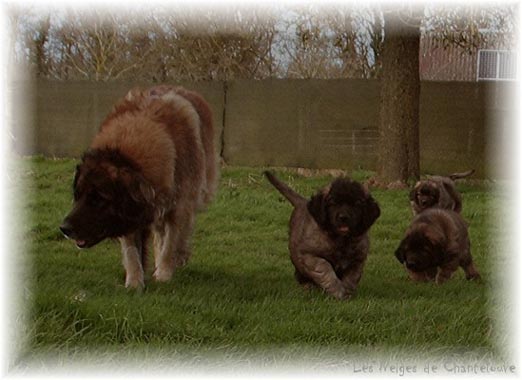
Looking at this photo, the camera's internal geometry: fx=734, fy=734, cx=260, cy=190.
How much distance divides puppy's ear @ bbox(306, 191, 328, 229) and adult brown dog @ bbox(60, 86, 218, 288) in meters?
0.95

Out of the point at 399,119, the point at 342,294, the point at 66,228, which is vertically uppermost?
the point at 399,119

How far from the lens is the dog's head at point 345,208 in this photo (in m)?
5.05

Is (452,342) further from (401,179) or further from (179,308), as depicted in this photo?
(401,179)

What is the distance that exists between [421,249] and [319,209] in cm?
109

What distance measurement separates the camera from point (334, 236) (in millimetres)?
5297

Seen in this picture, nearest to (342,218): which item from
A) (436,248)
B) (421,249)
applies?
(421,249)

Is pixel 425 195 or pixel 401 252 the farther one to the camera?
pixel 425 195

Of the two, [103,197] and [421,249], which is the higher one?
[103,197]

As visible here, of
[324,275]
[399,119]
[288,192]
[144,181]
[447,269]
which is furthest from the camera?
[399,119]

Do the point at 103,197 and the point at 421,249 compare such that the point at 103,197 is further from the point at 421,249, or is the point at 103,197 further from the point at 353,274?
the point at 421,249

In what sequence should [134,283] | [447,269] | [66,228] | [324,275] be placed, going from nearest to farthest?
1. [66,228]
2. [134,283]
3. [324,275]
4. [447,269]

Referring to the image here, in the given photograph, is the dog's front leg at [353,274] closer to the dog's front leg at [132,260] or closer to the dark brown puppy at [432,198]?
the dark brown puppy at [432,198]

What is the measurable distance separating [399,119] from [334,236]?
6.96 feet

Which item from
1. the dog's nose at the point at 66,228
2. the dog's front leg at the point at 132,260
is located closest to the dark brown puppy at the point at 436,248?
the dog's front leg at the point at 132,260
